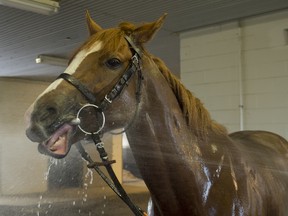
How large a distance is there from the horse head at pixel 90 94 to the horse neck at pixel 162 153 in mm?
65

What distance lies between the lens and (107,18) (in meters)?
3.74

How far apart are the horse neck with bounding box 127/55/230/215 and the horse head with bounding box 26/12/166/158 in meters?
0.07

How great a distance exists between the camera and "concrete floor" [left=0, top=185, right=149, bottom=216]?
397cm

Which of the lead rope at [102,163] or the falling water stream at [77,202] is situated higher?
the lead rope at [102,163]

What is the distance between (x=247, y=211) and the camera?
1.30 metres

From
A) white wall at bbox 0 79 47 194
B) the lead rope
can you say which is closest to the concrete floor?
white wall at bbox 0 79 47 194

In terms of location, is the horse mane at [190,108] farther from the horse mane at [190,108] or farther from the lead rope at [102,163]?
the lead rope at [102,163]

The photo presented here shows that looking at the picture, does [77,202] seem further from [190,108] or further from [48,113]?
[48,113]

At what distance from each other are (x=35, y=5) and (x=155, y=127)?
217 cm

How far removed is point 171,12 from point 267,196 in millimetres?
2474

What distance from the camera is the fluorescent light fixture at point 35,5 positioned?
9.85 feet

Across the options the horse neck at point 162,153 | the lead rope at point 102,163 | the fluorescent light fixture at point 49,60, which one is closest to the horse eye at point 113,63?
the horse neck at point 162,153

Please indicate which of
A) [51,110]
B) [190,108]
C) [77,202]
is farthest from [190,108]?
[77,202]

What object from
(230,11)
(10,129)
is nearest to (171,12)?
(230,11)
